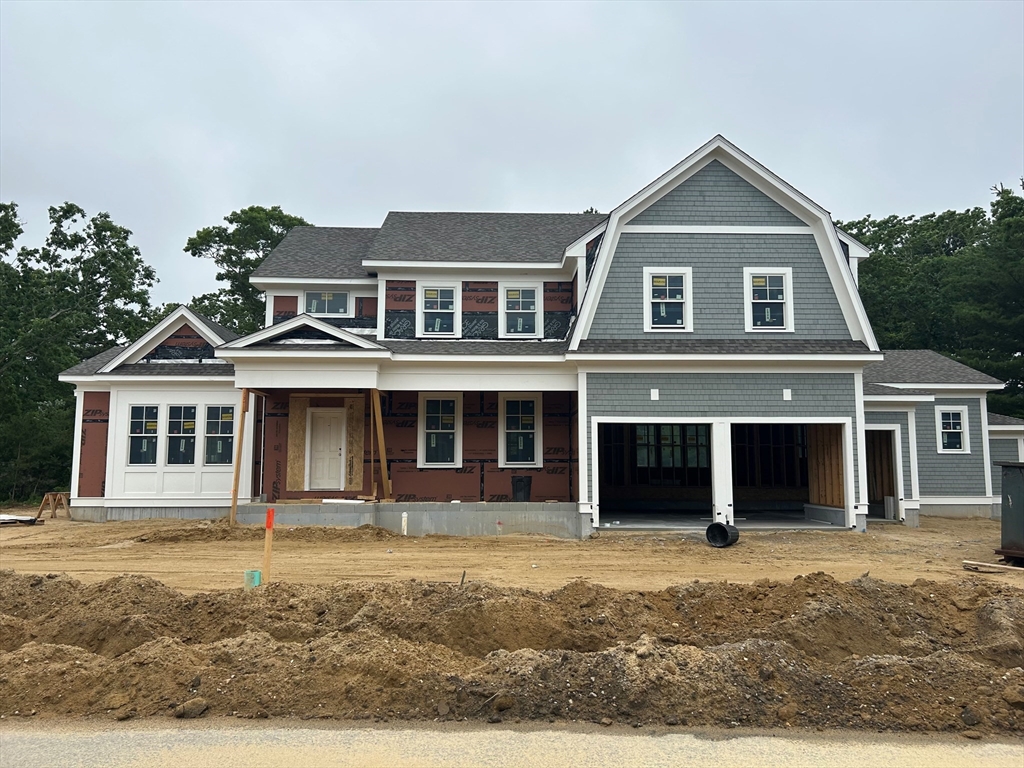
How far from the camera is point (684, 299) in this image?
53.1 ft

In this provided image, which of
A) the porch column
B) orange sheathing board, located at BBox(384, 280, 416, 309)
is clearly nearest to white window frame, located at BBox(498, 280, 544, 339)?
orange sheathing board, located at BBox(384, 280, 416, 309)

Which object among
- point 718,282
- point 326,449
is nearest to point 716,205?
point 718,282

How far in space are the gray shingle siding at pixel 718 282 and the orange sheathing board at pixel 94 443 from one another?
42.7 ft

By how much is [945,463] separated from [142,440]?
72.9ft

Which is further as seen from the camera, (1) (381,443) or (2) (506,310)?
(2) (506,310)

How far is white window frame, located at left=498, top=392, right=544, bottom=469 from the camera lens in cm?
1777

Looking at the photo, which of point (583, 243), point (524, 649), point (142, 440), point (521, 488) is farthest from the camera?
point (142, 440)

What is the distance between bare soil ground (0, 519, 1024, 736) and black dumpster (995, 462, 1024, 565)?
61.5 inches

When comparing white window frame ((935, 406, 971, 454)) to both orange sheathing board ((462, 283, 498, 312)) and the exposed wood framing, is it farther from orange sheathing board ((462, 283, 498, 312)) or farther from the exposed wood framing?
orange sheathing board ((462, 283, 498, 312))

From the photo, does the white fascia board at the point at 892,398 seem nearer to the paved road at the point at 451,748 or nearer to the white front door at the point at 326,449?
the white front door at the point at 326,449

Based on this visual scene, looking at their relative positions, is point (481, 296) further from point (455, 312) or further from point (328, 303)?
point (328, 303)

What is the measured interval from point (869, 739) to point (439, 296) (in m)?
15.2

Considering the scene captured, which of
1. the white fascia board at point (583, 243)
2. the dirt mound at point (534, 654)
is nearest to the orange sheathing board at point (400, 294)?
the white fascia board at point (583, 243)

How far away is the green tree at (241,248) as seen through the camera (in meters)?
39.8
